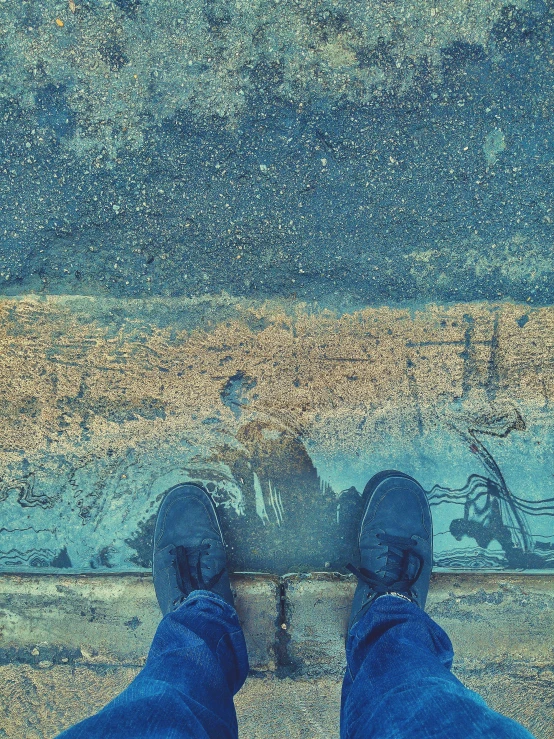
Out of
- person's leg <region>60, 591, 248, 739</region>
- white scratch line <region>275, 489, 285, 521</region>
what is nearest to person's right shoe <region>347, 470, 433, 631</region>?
white scratch line <region>275, 489, 285, 521</region>

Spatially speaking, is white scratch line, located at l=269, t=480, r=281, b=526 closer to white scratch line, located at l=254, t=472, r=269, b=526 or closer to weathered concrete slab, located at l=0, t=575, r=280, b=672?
white scratch line, located at l=254, t=472, r=269, b=526

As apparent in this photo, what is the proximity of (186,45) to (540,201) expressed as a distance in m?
1.47

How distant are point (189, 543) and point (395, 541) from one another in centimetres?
83

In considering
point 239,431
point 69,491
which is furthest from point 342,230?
point 69,491

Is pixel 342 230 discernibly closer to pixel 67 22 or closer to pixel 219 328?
pixel 219 328

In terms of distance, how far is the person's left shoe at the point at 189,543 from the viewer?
1816 millimetres

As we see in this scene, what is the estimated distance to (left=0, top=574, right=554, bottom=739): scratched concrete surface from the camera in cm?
183

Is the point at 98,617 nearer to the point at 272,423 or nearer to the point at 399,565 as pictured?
the point at 272,423

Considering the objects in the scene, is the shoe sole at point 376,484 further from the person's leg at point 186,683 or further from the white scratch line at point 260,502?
the person's leg at point 186,683

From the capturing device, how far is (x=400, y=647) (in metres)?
1.52

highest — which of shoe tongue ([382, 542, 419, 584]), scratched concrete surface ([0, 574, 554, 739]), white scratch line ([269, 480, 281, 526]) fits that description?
white scratch line ([269, 480, 281, 526])

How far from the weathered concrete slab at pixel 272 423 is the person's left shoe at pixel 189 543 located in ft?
0.19

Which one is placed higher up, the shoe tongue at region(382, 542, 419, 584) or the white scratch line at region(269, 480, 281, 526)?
the white scratch line at region(269, 480, 281, 526)

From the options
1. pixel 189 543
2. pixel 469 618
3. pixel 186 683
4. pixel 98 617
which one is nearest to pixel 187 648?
pixel 186 683
